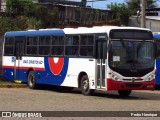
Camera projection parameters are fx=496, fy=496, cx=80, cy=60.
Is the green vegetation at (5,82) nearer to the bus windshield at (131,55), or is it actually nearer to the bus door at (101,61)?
the bus door at (101,61)

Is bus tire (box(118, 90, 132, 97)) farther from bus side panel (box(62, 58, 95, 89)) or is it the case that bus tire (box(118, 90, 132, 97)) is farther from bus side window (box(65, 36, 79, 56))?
bus side window (box(65, 36, 79, 56))

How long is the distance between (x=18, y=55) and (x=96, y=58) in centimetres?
728

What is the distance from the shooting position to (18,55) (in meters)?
27.0

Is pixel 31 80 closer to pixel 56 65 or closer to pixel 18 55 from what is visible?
pixel 18 55

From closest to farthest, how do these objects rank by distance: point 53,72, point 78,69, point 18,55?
point 78,69, point 53,72, point 18,55

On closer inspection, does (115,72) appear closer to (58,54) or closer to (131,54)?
(131,54)

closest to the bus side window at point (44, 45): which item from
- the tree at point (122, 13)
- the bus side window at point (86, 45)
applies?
the bus side window at point (86, 45)

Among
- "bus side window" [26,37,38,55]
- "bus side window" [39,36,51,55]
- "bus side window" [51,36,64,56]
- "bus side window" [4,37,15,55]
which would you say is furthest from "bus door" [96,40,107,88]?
"bus side window" [4,37,15,55]

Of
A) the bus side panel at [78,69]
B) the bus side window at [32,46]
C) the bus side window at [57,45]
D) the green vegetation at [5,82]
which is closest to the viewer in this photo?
the bus side panel at [78,69]

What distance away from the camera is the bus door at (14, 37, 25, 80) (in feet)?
88.0

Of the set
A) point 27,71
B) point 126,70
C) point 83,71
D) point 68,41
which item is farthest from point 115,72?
point 27,71

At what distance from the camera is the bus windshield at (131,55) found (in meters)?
20.4

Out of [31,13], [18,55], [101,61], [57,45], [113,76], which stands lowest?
[113,76]

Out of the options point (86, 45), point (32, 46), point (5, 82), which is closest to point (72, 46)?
point (86, 45)
